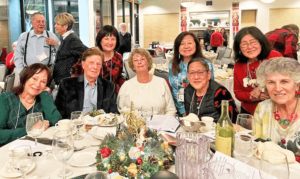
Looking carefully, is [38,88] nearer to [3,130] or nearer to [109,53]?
[3,130]

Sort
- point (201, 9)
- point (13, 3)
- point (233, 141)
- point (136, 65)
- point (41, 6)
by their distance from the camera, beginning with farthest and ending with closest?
point (201, 9)
point (41, 6)
point (13, 3)
point (136, 65)
point (233, 141)

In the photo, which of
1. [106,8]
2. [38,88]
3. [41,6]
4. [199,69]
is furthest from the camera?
[106,8]

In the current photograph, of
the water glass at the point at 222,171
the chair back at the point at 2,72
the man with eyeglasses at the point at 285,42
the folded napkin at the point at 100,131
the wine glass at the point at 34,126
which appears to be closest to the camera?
the water glass at the point at 222,171

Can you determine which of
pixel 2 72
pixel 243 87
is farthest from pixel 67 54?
pixel 243 87

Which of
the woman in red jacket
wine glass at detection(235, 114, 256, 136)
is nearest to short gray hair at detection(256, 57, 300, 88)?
wine glass at detection(235, 114, 256, 136)

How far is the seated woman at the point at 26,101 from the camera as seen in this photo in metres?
2.04

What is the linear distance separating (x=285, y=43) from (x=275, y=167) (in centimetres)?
335

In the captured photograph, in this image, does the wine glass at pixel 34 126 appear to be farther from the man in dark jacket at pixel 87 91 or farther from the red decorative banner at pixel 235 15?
the red decorative banner at pixel 235 15

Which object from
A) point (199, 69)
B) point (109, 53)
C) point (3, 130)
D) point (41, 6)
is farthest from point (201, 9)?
point (3, 130)

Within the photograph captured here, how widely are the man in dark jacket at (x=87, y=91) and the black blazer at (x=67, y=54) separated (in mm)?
1303

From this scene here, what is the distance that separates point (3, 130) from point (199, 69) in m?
1.71

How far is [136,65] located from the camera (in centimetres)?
270

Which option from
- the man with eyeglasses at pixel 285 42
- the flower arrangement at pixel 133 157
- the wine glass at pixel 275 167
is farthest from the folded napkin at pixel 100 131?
the man with eyeglasses at pixel 285 42

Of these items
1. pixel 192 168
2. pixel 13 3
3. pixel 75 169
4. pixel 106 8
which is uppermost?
pixel 106 8
